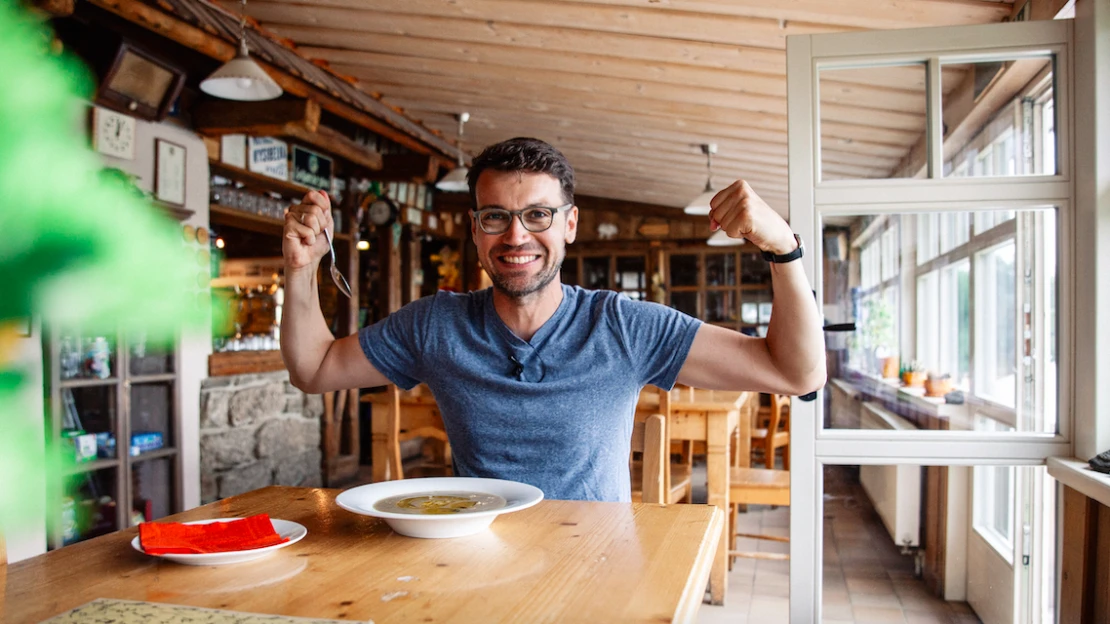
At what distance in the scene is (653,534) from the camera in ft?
4.00

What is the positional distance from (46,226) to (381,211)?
3265 mm

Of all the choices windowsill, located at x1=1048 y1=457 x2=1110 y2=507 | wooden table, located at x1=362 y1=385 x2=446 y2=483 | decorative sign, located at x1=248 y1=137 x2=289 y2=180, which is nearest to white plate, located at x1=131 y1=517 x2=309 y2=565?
windowsill, located at x1=1048 y1=457 x2=1110 y2=507

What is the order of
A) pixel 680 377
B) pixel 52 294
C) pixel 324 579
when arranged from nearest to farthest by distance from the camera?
pixel 324 579
pixel 680 377
pixel 52 294

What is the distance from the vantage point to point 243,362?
4840 millimetres

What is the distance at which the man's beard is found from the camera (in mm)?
1699

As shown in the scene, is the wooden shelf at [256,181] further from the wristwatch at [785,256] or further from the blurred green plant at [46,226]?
the wristwatch at [785,256]

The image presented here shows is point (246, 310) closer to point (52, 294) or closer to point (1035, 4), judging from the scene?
point (52, 294)

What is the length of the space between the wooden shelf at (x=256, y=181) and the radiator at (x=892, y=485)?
140 inches

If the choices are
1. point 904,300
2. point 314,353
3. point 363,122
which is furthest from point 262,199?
point 904,300

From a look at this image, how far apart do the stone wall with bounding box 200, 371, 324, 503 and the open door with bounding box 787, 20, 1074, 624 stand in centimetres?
344

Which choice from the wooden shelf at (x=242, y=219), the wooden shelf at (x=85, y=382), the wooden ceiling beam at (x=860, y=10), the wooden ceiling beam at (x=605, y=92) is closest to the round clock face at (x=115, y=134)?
the wooden shelf at (x=242, y=219)

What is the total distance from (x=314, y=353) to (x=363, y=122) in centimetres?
367

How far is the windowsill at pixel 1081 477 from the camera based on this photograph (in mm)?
1782

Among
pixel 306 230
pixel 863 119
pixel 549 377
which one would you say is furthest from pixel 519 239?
pixel 863 119
